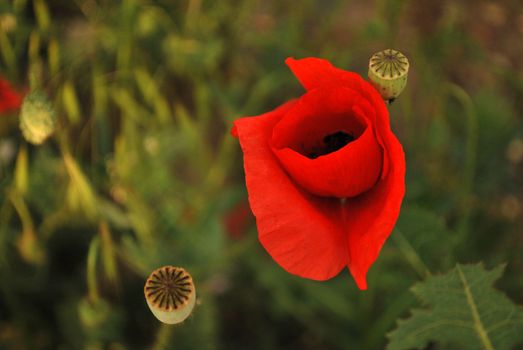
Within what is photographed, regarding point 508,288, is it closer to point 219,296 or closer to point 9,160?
point 219,296

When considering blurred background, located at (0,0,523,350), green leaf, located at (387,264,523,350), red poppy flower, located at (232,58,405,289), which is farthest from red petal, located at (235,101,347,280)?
blurred background, located at (0,0,523,350)

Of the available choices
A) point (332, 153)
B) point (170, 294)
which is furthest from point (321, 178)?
point (170, 294)

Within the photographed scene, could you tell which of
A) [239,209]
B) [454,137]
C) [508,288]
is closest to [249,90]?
[239,209]

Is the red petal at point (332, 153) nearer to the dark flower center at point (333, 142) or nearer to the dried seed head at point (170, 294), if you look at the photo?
the dark flower center at point (333, 142)

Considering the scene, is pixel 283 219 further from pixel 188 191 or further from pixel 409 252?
pixel 188 191

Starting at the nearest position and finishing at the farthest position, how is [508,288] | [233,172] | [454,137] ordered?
[508,288]
[454,137]
[233,172]

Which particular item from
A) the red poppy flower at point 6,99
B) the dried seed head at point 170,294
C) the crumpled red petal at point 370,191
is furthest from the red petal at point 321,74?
the red poppy flower at point 6,99

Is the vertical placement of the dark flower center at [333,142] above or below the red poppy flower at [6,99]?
above
